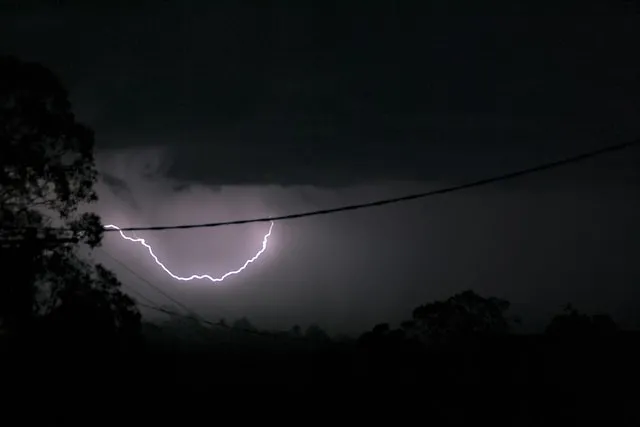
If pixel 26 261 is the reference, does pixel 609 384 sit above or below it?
below

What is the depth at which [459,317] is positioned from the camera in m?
49.9

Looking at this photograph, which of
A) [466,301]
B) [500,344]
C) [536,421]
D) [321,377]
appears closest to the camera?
[536,421]

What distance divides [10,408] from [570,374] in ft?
47.4

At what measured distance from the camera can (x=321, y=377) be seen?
678 inches

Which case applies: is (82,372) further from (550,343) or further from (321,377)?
(550,343)

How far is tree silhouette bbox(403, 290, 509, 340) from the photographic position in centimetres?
4838

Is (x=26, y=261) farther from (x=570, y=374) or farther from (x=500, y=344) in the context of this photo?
(x=570, y=374)

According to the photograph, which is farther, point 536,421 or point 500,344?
point 500,344

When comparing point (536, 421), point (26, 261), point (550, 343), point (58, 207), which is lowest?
point (536, 421)

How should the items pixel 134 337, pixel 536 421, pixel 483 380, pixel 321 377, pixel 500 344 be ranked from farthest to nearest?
pixel 134 337 → pixel 321 377 → pixel 500 344 → pixel 483 380 → pixel 536 421

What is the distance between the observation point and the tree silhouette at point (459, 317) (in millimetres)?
48375

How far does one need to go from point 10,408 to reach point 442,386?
A: 12079 mm

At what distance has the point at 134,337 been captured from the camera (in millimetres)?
25297

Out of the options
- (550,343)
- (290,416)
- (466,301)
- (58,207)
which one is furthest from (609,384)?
(466,301)
